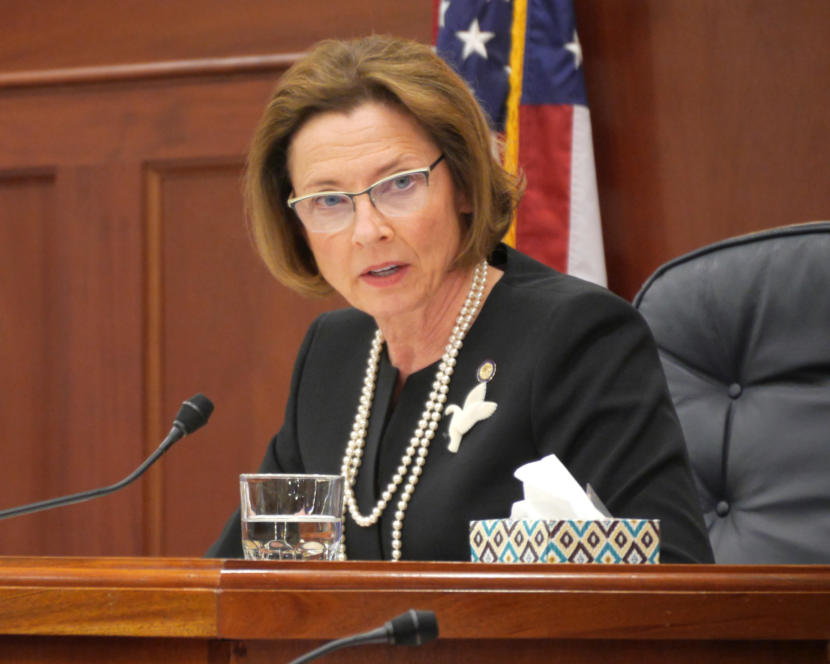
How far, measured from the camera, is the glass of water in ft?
3.44

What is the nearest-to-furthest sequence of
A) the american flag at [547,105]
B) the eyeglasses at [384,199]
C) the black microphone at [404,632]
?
the black microphone at [404,632]
the eyeglasses at [384,199]
the american flag at [547,105]

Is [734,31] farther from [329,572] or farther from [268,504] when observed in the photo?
[329,572]

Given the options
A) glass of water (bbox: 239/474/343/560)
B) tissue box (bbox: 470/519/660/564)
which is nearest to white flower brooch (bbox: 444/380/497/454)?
glass of water (bbox: 239/474/343/560)

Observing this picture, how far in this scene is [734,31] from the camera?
2416mm

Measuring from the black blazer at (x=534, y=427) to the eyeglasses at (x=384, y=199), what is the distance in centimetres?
19

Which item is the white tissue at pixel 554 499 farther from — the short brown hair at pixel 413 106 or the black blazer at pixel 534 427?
the short brown hair at pixel 413 106

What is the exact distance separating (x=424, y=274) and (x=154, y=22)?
5.00 feet

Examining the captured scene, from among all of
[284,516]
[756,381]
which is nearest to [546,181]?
[756,381]

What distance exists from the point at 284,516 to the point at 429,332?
2.14ft

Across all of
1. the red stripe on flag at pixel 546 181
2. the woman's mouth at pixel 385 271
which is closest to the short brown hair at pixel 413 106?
the woman's mouth at pixel 385 271

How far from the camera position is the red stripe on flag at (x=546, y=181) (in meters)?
2.37

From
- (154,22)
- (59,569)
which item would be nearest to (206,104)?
(154,22)

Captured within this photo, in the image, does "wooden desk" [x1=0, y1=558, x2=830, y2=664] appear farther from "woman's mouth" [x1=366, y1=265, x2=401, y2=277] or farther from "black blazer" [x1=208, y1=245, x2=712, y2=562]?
"woman's mouth" [x1=366, y1=265, x2=401, y2=277]

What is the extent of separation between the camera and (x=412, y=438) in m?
1.57
